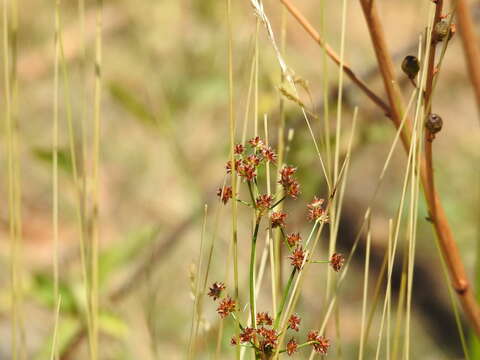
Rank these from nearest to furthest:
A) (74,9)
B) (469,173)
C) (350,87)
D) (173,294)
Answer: (350,87), (173,294), (469,173), (74,9)

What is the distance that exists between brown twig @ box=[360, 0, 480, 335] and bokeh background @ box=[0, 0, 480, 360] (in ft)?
2.18

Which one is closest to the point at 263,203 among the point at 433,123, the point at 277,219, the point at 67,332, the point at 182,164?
the point at 277,219

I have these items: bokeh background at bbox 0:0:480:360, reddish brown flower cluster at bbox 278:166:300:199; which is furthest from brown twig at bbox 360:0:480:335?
bokeh background at bbox 0:0:480:360

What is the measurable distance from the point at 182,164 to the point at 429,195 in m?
0.86

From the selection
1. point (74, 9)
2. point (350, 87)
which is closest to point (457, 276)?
point (350, 87)

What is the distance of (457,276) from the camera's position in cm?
61

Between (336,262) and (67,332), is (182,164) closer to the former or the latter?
(67,332)

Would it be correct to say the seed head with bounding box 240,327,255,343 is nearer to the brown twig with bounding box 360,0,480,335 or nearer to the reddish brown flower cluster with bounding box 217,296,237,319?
the reddish brown flower cluster with bounding box 217,296,237,319

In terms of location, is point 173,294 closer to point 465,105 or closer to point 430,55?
point 465,105

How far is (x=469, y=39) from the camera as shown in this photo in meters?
0.54

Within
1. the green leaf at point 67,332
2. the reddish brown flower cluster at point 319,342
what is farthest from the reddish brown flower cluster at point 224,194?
the green leaf at point 67,332

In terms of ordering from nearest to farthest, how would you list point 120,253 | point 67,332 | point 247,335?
point 247,335 → point 67,332 → point 120,253

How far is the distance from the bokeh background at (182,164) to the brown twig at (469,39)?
69 cm

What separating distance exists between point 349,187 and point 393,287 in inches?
10.9
